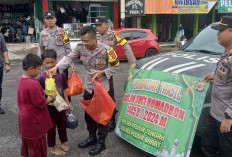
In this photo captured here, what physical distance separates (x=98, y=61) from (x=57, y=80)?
0.61 metres

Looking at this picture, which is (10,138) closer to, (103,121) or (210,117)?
(103,121)

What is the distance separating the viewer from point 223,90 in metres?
2.27

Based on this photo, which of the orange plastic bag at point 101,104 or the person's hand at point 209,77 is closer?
the person's hand at point 209,77

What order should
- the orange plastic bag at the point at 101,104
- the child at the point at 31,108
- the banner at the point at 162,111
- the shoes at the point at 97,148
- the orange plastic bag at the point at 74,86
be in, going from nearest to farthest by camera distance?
1. the child at the point at 31,108
2. the banner at the point at 162,111
3. the orange plastic bag at the point at 101,104
4. the shoes at the point at 97,148
5. the orange plastic bag at the point at 74,86

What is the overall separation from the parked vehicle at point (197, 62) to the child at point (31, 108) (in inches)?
58.3

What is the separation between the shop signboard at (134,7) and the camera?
56.2ft

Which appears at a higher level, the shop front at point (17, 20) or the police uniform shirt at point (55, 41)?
the shop front at point (17, 20)

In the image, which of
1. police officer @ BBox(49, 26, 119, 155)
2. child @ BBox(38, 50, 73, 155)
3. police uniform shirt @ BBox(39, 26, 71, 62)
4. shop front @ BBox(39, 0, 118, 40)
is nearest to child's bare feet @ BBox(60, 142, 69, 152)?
child @ BBox(38, 50, 73, 155)

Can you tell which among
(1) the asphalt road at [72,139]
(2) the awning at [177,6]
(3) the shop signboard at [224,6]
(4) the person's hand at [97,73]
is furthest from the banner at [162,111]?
(3) the shop signboard at [224,6]

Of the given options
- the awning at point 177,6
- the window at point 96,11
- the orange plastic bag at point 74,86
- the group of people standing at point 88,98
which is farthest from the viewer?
the awning at point 177,6

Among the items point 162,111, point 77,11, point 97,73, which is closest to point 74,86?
point 97,73

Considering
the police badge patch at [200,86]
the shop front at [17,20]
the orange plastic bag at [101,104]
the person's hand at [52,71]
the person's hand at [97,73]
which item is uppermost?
the shop front at [17,20]

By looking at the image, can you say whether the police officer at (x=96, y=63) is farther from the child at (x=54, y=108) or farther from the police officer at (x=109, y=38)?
the police officer at (x=109, y=38)

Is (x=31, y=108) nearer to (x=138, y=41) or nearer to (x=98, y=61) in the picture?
(x=98, y=61)
